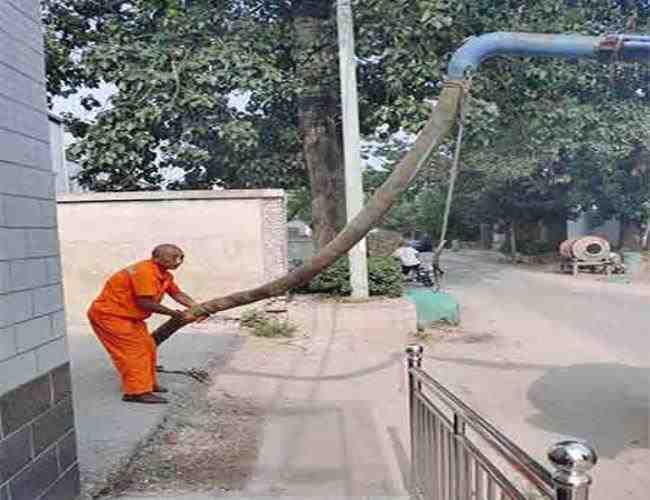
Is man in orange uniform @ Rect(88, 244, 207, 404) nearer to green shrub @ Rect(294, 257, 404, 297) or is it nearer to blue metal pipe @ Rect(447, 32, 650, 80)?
blue metal pipe @ Rect(447, 32, 650, 80)

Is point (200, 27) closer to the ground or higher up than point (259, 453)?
higher up

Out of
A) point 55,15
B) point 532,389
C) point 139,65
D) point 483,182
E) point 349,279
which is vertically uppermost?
point 55,15

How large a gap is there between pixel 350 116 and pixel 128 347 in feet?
19.9

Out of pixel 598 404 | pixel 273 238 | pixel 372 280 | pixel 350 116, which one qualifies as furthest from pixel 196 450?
pixel 372 280

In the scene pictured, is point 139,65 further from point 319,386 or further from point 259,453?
point 259,453

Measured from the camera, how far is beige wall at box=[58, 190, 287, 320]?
400 inches

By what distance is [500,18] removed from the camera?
1096 centimetres

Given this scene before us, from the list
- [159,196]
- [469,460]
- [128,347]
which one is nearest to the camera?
[469,460]

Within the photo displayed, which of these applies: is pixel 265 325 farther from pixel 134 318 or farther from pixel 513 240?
pixel 513 240

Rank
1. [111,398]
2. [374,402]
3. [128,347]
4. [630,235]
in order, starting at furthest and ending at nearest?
[630,235]
[374,402]
[111,398]
[128,347]

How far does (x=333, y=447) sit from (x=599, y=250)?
15.8 meters

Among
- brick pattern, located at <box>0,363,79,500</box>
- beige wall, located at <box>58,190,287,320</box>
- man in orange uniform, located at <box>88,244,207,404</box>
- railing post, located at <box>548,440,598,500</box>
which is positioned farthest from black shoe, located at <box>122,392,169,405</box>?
beige wall, located at <box>58,190,287,320</box>

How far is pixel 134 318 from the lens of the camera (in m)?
5.29

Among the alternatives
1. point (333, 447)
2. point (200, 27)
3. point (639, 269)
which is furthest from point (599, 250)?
point (333, 447)
